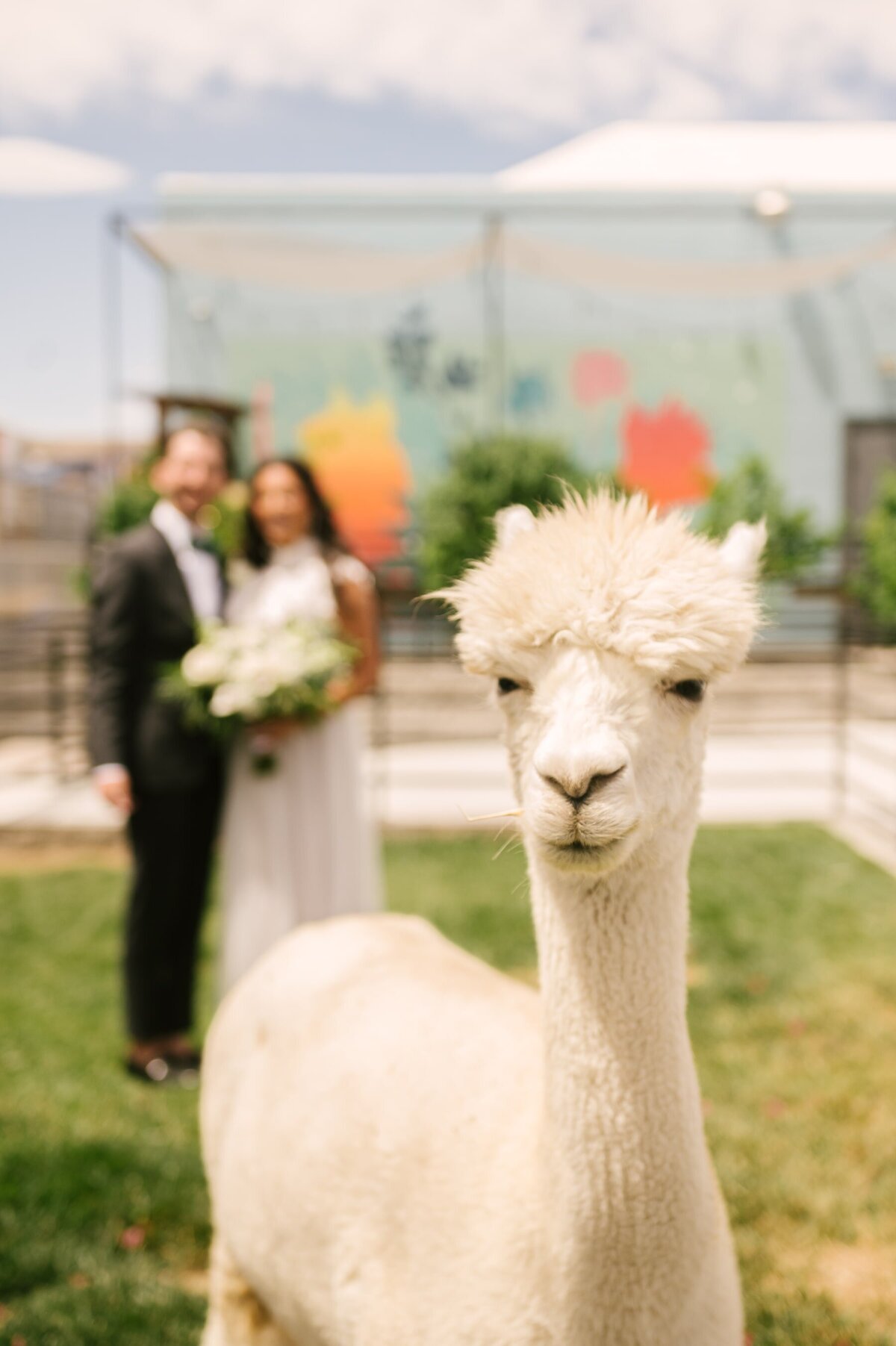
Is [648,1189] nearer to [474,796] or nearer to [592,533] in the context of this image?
[592,533]

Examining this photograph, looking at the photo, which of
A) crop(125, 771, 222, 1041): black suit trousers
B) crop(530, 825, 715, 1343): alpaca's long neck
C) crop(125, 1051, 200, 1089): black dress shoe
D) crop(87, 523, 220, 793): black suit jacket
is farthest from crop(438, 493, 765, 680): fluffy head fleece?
crop(125, 1051, 200, 1089): black dress shoe

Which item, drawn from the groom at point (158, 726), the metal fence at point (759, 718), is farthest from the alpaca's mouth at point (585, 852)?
the metal fence at point (759, 718)

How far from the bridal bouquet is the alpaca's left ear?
205 cm

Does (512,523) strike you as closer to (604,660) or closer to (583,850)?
(604,660)

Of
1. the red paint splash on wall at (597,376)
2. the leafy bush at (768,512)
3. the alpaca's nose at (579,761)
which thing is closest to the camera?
the alpaca's nose at (579,761)

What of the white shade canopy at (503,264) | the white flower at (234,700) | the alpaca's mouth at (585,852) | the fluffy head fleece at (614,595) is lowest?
the white flower at (234,700)

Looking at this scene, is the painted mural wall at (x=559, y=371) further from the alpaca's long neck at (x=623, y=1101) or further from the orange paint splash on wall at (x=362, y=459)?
the alpaca's long neck at (x=623, y=1101)

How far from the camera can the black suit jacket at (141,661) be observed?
11.9 ft

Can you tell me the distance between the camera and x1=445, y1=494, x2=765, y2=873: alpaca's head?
127 centimetres

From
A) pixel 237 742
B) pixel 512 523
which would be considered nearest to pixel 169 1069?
pixel 237 742

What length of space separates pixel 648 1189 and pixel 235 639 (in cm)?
246

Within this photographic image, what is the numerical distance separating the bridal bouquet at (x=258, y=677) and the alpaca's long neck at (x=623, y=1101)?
6.83 ft

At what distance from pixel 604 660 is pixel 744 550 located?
13.9 inches

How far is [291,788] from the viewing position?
3680 mm
